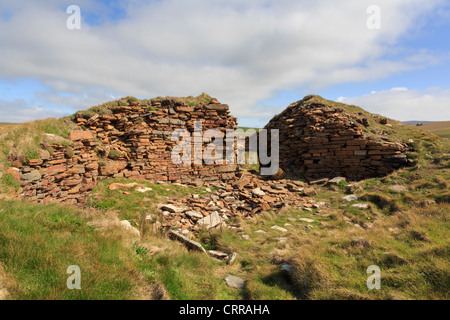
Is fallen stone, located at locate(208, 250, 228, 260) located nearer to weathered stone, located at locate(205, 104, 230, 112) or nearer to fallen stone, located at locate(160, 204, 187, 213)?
fallen stone, located at locate(160, 204, 187, 213)

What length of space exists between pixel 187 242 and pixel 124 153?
21.9 feet

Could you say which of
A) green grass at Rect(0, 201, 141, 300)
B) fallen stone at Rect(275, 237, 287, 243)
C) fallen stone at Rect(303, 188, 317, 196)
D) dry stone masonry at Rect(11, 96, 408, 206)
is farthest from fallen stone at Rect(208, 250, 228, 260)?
fallen stone at Rect(303, 188, 317, 196)

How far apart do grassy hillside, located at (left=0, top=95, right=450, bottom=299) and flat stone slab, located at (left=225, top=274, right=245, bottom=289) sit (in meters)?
0.14

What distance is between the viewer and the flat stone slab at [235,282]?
4580mm

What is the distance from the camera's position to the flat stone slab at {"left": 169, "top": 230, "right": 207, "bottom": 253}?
5961mm

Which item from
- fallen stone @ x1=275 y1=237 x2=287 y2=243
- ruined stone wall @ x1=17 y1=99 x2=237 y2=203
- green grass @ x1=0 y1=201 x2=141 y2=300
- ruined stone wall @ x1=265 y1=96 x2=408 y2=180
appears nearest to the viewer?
green grass @ x1=0 y1=201 x2=141 y2=300

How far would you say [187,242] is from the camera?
6.18 meters

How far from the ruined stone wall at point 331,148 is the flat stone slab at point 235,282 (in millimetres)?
10470

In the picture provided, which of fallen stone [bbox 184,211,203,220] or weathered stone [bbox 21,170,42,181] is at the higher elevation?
weathered stone [bbox 21,170,42,181]

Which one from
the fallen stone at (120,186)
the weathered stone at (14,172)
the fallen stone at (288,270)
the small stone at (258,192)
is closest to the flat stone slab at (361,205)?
the small stone at (258,192)

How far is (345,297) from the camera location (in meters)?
3.44

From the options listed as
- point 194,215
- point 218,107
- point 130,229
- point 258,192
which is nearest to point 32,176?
point 130,229

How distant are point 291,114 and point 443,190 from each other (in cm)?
1017
